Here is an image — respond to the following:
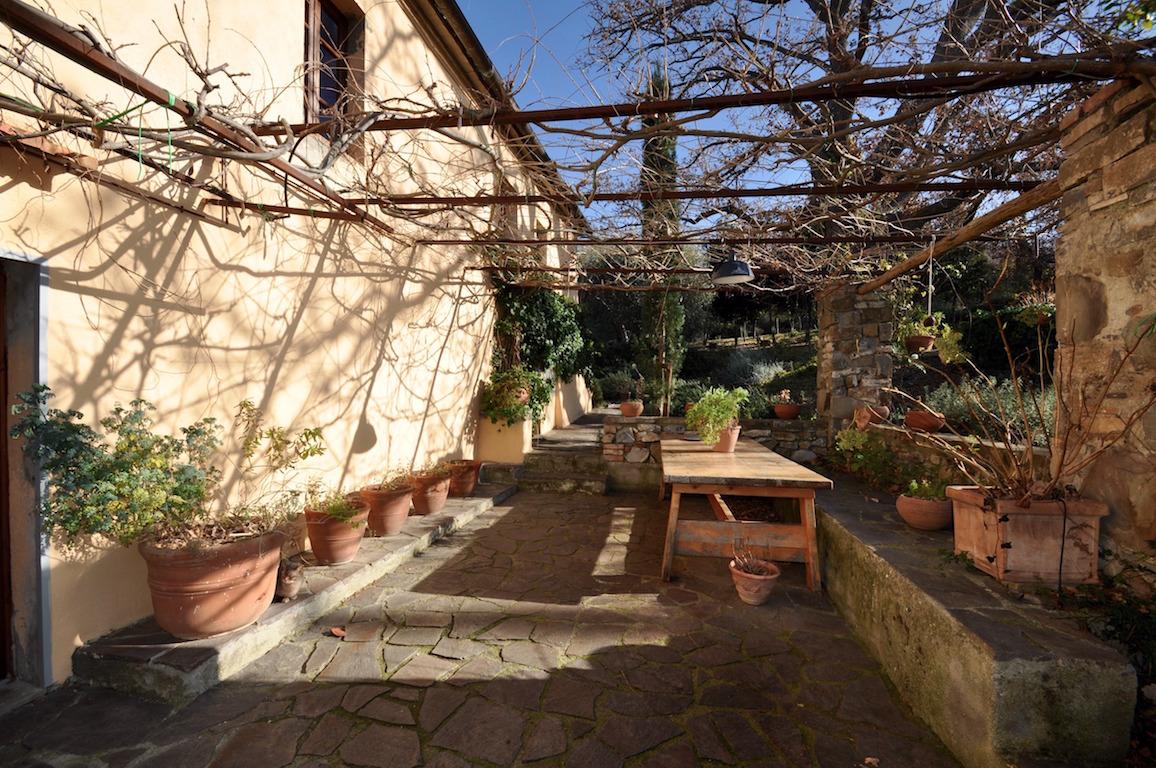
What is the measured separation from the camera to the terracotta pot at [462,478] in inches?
240

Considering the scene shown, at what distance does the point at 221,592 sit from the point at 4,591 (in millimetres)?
968

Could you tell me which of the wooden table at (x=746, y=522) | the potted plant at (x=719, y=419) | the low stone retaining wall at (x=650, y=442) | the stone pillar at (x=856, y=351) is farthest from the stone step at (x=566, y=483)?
the stone pillar at (x=856, y=351)

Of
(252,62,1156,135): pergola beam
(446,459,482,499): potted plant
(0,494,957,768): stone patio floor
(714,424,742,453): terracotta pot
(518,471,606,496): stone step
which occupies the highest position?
(252,62,1156,135): pergola beam

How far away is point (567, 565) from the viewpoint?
4.31m

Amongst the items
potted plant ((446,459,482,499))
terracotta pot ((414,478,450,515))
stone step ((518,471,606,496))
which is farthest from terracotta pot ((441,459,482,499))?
stone step ((518,471,606,496))

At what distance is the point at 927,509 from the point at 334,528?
166 inches

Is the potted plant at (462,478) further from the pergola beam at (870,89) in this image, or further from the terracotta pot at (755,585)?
the pergola beam at (870,89)

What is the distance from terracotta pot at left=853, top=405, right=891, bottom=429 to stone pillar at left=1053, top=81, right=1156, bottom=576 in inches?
138

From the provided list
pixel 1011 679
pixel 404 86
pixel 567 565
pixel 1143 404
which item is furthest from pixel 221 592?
pixel 404 86

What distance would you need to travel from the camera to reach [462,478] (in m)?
6.13

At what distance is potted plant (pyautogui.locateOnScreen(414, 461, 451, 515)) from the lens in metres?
5.21

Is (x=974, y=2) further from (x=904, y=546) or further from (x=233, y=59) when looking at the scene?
(x=233, y=59)

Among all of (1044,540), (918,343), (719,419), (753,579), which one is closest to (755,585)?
(753,579)

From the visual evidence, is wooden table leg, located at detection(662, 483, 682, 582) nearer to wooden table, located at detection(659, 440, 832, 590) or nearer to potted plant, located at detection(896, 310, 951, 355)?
wooden table, located at detection(659, 440, 832, 590)
